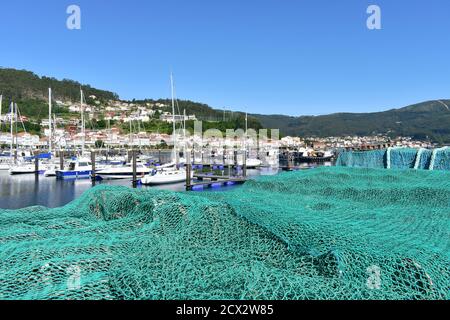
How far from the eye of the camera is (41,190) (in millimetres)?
24828

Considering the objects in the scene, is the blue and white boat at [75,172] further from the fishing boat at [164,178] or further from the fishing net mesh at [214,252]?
the fishing net mesh at [214,252]

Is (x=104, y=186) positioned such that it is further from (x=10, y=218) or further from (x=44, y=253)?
(x=44, y=253)

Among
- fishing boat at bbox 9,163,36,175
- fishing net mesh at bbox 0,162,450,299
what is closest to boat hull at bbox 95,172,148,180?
fishing boat at bbox 9,163,36,175

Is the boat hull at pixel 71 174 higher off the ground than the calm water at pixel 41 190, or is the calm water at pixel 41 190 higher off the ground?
the boat hull at pixel 71 174

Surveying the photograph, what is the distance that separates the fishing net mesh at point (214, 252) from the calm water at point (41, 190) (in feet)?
57.6

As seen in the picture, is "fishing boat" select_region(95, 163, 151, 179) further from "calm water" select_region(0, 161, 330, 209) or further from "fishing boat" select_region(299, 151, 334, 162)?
"fishing boat" select_region(299, 151, 334, 162)

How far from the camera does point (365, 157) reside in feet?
30.6

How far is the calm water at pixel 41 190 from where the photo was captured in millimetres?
20297

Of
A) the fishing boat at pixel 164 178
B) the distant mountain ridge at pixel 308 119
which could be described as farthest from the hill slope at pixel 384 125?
the fishing boat at pixel 164 178

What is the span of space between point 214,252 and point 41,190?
83.5 feet

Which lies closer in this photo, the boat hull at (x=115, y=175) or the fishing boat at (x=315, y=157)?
the boat hull at (x=115, y=175)

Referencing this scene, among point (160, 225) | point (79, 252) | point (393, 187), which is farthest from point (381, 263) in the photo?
point (393, 187)

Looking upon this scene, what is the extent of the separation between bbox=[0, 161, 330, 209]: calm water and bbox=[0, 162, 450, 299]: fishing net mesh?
17541 mm
